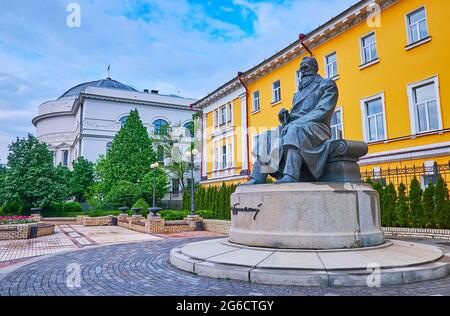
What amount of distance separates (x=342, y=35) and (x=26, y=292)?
55.2 ft

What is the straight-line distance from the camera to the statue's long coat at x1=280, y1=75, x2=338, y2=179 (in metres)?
6.06

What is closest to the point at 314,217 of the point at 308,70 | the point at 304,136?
the point at 304,136

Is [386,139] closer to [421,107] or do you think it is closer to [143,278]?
[421,107]

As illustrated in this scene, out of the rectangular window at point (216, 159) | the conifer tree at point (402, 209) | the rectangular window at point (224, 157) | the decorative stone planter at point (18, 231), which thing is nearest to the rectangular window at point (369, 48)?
the conifer tree at point (402, 209)

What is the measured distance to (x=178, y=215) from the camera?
52.4 ft

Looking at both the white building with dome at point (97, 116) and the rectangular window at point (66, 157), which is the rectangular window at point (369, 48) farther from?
the rectangular window at point (66, 157)

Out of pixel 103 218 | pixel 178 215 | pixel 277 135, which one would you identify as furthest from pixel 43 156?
pixel 277 135

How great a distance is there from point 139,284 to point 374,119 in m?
13.7

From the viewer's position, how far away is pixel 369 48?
15.4 m

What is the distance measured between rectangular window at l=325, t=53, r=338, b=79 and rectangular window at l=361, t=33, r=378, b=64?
1.68 meters

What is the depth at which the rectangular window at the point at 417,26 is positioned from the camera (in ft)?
42.8

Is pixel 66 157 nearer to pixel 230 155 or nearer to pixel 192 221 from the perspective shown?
pixel 230 155

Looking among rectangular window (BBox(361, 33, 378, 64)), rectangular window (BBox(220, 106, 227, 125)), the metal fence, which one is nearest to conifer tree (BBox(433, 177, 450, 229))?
the metal fence

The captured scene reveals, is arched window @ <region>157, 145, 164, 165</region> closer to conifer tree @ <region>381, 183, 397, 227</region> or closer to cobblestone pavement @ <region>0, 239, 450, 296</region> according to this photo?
conifer tree @ <region>381, 183, 397, 227</region>
